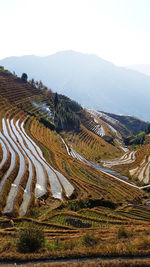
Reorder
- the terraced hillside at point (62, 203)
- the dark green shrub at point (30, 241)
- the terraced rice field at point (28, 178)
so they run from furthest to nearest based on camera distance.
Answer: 1. the terraced rice field at point (28, 178)
2. the terraced hillside at point (62, 203)
3. the dark green shrub at point (30, 241)

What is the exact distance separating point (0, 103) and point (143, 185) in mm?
86774

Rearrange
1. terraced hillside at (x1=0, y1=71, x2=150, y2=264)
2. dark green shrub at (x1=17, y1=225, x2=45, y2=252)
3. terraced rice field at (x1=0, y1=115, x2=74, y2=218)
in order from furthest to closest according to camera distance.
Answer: terraced rice field at (x1=0, y1=115, x2=74, y2=218) < terraced hillside at (x1=0, y1=71, x2=150, y2=264) < dark green shrub at (x1=17, y1=225, x2=45, y2=252)

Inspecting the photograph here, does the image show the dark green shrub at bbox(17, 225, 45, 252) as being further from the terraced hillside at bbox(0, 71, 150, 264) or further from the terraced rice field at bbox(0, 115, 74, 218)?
the terraced rice field at bbox(0, 115, 74, 218)

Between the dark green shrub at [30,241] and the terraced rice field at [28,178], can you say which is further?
the terraced rice field at [28,178]

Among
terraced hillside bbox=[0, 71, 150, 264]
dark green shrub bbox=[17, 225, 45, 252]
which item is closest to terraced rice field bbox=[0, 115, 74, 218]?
terraced hillside bbox=[0, 71, 150, 264]

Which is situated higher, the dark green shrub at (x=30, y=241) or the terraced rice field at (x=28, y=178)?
the dark green shrub at (x=30, y=241)

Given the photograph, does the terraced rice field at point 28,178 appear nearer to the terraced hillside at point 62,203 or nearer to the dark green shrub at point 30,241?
the terraced hillside at point 62,203

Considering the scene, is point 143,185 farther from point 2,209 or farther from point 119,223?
point 2,209

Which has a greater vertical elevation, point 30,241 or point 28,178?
point 30,241

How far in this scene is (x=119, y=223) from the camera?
24547mm

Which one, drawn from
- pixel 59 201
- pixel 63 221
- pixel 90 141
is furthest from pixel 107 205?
pixel 90 141

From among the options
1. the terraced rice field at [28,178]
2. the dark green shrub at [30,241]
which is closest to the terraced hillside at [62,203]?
the terraced rice field at [28,178]

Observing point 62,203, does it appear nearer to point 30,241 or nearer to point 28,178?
point 28,178

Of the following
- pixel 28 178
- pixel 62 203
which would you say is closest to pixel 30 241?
pixel 62 203
